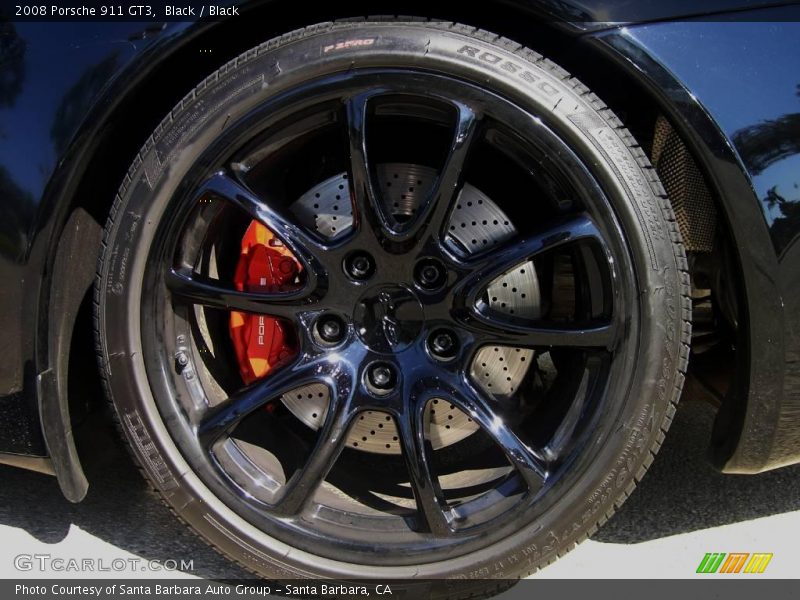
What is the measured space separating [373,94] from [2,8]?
0.86 m

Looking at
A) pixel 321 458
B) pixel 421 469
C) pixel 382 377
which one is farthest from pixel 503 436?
pixel 321 458

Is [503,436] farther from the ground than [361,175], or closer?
closer

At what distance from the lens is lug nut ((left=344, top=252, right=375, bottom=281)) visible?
1810mm

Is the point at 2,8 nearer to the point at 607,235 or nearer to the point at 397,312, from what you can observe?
the point at 397,312

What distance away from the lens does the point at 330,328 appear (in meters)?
1.86

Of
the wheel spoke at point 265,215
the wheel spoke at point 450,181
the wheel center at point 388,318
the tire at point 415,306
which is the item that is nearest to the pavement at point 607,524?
the tire at point 415,306

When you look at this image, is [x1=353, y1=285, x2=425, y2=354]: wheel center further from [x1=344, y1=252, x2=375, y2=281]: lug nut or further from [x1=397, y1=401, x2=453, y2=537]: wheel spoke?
[x1=397, y1=401, x2=453, y2=537]: wheel spoke

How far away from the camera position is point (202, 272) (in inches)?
77.5

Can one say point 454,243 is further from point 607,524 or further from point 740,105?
point 607,524

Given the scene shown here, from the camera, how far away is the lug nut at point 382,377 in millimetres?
1847

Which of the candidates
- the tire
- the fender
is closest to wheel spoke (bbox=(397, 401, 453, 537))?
the tire

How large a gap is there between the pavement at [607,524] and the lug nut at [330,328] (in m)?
0.72

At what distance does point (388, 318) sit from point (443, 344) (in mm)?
141

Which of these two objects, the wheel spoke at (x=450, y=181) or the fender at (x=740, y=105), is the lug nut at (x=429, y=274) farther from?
the fender at (x=740, y=105)
